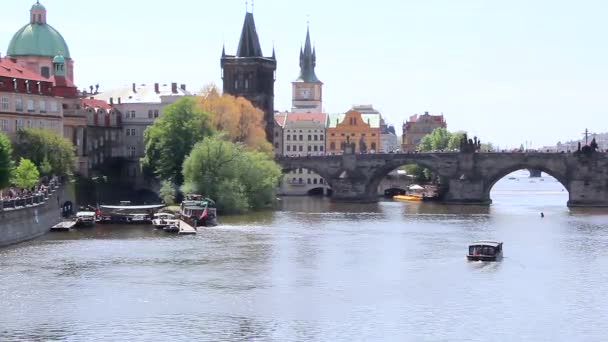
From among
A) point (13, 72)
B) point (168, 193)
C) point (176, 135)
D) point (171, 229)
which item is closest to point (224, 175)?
point (168, 193)

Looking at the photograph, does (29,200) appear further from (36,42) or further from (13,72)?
(36,42)

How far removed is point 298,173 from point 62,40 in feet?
150

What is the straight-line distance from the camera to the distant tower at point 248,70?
163875mm

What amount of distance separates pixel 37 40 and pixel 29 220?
53.2 m

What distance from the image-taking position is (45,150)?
104125mm

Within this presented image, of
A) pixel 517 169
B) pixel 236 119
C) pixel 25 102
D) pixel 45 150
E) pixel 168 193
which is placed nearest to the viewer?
pixel 45 150

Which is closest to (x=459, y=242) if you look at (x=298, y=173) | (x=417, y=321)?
(x=417, y=321)

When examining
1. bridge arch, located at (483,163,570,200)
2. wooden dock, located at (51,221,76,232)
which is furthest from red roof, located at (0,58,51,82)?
bridge arch, located at (483,163,570,200)

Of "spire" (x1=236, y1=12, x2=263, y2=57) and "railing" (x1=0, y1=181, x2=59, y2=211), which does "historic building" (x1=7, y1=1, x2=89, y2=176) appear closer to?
"railing" (x1=0, y1=181, x2=59, y2=211)

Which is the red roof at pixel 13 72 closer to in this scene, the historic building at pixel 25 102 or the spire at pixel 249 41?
the historic building at pixel 25 102

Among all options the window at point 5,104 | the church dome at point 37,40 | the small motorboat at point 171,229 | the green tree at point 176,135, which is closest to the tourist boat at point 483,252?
the small motorboat at point 171,229

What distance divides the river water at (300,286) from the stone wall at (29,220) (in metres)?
1.60

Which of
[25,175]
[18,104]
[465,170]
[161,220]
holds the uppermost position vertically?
[18,104]

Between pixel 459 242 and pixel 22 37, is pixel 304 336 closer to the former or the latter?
pixel 459 242
